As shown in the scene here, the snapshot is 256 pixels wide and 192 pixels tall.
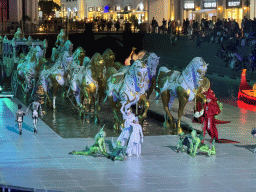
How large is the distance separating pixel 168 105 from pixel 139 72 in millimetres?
2452

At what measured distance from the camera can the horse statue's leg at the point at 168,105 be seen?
15.8m

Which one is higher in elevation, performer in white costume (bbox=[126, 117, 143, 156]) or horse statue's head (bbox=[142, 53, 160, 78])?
horse statue's head (bbox=[142, 53, 160, 78])

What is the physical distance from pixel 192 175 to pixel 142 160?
1.55 meters

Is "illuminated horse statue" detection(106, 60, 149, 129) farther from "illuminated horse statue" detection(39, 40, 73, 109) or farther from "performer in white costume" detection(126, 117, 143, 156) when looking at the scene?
"illuminated horse statue" detection(39, 40, 73, 109)

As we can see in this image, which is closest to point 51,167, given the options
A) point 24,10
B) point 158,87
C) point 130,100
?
point 130,100

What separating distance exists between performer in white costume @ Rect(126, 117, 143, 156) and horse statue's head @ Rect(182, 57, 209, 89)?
3.03m

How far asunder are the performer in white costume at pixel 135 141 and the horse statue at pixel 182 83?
10.1ft

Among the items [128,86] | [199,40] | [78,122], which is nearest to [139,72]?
[128,86]

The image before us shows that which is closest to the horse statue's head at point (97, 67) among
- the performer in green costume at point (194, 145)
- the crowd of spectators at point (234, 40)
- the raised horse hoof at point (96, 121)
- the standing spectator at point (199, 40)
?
the raised horse hoof at point (96, 121)

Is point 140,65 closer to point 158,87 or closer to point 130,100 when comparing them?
point 130,100

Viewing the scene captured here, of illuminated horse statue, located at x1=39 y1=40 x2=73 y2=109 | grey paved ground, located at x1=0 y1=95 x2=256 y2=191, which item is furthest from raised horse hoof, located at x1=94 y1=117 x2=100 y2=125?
illuminated horse statue, located at x1=39 y1=40 x2=73 y2=109

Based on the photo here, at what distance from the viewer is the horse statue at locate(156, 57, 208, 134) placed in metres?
14.5

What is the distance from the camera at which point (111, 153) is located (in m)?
12.0

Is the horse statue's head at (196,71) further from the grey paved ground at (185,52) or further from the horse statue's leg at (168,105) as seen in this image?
the grey paved ground at (185,52)
